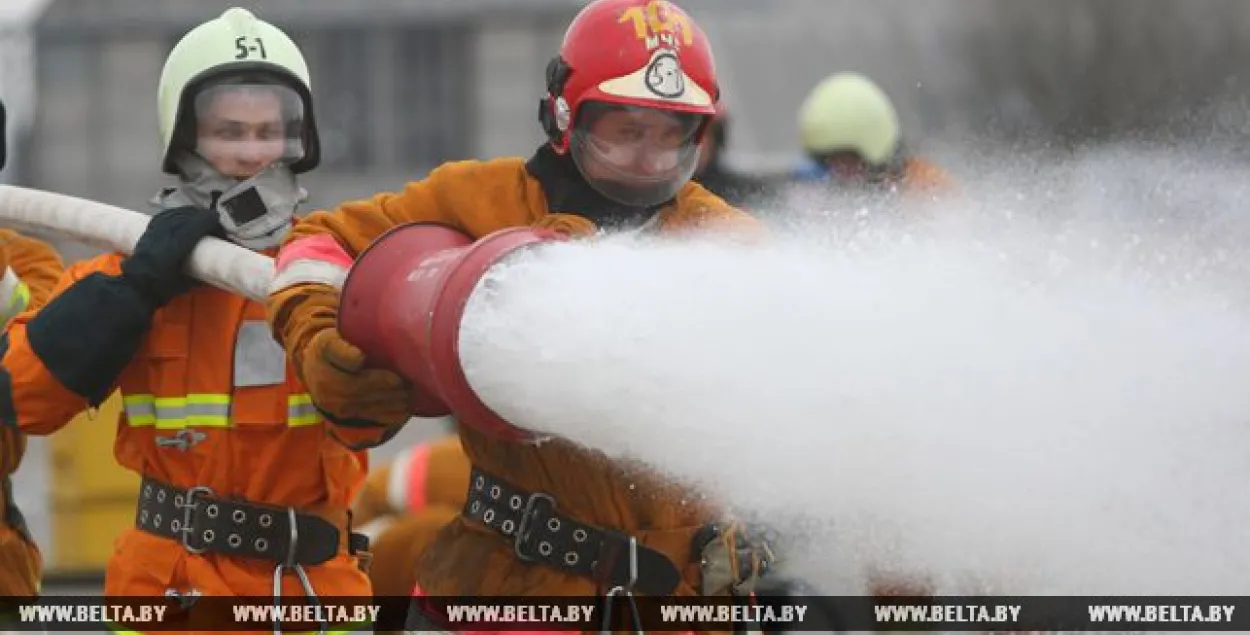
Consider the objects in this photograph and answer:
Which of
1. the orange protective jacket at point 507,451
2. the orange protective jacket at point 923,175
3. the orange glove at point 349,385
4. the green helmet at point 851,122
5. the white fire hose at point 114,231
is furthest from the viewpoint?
the green helmet at point 851,122

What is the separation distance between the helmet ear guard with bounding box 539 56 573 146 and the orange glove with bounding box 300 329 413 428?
2.65 feet

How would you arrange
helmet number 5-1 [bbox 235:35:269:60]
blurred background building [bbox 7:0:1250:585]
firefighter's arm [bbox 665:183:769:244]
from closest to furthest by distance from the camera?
firefighter's arm [bbox 665:183:769:244] → helmet number 5-1 [bbox 235:35:269:60] → blurred background building [bbox 7:0:1250:585]

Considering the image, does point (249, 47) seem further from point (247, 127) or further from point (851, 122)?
point (851, 122)

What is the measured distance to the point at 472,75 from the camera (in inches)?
1131

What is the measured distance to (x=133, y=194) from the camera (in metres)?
25.4

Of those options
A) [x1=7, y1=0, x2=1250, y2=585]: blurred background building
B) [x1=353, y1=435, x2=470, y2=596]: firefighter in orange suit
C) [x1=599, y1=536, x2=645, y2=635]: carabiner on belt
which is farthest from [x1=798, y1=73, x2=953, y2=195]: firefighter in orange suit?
[x1=7, y1=0, x2=1250, y2=585]: blurred background building

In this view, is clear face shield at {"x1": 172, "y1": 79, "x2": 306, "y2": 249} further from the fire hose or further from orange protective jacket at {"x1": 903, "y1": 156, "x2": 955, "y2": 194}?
orange protective jacket at {"x1": 903, "y1": 156, "x2": 955, "y2": 194}

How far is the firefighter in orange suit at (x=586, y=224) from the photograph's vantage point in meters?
6.14

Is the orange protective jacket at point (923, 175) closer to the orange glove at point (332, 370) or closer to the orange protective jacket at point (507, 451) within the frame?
the orange protective jacket at point (507, 451)

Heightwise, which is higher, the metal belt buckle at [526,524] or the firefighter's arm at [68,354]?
the firefighter's arm at [68,354]

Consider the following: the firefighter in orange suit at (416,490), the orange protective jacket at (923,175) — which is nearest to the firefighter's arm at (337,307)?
the orange protective jacket at (923,175)

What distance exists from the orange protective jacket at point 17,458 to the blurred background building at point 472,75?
41.0 feet

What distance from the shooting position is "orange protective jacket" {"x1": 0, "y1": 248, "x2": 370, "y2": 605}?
668 centimetres

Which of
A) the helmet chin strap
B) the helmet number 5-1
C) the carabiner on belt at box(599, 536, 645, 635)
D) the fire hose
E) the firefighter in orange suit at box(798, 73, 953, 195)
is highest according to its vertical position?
the firefighter in orange suit at box(798, 73, 953, 195)
